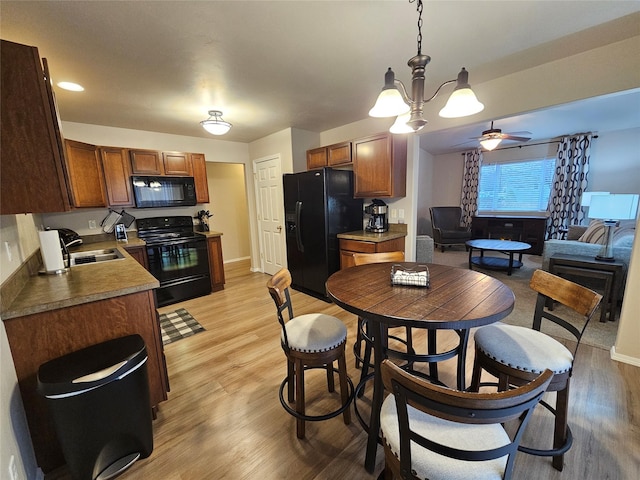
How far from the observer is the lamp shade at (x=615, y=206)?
2.55 m

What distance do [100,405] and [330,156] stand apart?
349 cm

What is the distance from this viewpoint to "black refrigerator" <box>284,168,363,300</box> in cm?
344

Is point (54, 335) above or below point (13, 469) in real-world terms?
above

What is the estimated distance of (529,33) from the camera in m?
1.79

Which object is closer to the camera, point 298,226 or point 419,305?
point 419,305

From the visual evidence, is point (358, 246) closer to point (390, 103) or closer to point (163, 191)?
point (390, 103)

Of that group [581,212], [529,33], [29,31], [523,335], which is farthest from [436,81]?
[581,212]

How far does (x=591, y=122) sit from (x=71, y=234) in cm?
817

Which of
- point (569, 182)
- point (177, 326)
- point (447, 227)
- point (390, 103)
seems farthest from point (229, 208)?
point (569, 182)

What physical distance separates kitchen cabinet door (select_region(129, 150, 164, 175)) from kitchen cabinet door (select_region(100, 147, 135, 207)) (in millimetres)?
70

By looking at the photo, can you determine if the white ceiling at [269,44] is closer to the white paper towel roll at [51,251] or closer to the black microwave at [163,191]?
the black microwave at [163,191]

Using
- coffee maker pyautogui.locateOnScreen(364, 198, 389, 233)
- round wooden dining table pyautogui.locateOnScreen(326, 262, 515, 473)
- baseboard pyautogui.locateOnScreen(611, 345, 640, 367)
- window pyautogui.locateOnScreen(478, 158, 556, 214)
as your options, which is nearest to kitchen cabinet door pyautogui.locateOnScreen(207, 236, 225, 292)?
coffee maker pyautogui.locateOnScreen(364, 198, 389, 233)

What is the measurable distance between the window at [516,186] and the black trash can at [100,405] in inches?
305

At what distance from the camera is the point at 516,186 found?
6.30 metres
